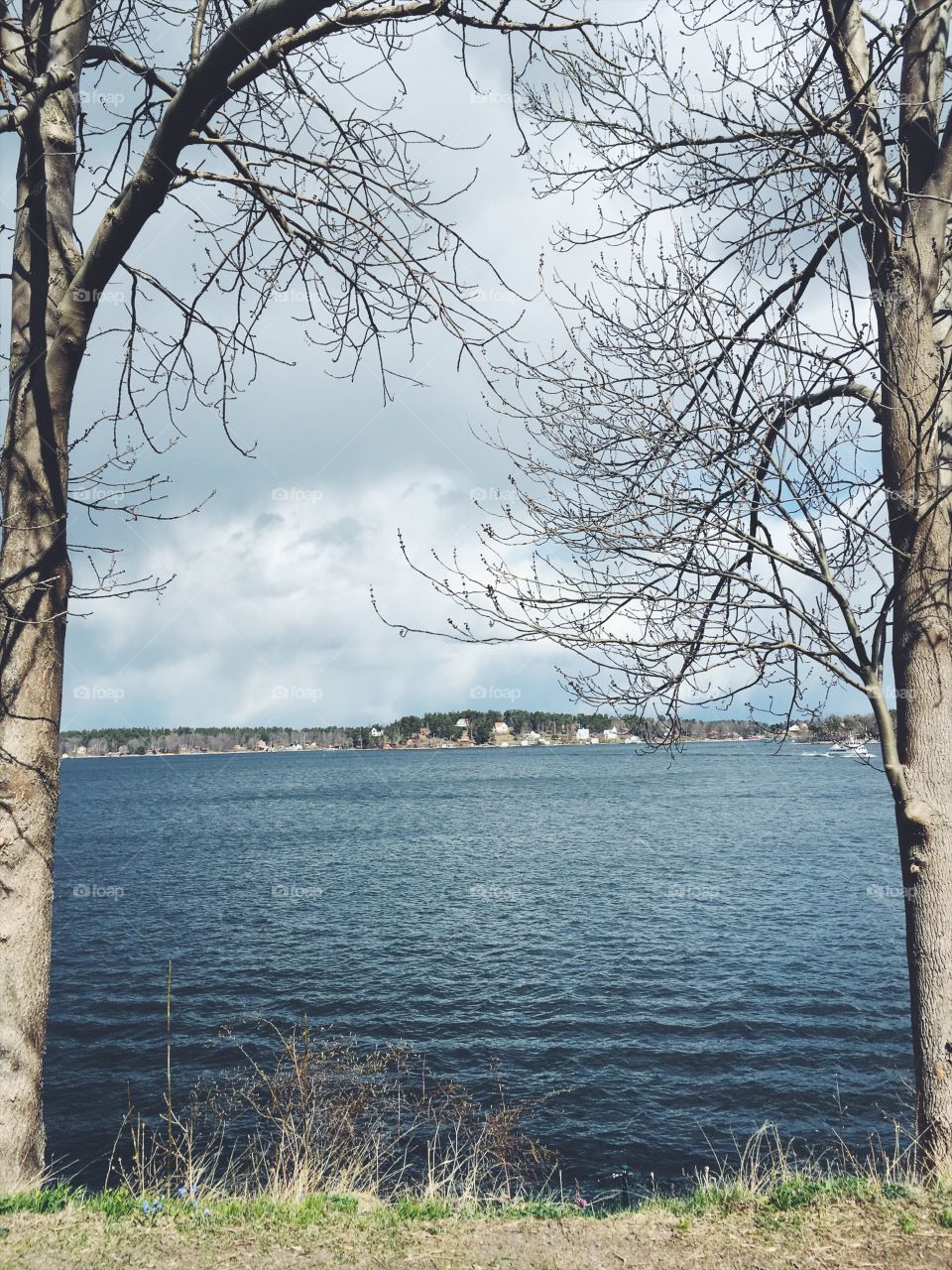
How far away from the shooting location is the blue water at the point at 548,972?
15273mm

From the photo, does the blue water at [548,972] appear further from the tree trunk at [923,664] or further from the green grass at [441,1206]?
the green grass at [441,1206]

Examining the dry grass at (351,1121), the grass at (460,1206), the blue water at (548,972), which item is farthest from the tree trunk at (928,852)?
the dry grass at (351,1121)

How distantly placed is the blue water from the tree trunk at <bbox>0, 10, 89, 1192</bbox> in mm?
4737

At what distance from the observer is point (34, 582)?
16.5 ft

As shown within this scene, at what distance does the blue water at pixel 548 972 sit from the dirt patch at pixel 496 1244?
3.28 meters

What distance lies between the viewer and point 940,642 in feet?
18.5

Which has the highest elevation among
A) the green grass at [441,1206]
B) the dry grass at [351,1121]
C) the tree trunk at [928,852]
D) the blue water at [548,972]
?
the tree trunk at [928,852]

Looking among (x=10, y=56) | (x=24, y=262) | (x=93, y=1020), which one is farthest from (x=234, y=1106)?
(x=10, y=56)

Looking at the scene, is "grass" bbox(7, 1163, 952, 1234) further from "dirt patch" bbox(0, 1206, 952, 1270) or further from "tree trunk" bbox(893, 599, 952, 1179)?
"tree trunk" bbox(893, 599, 952, 1179)

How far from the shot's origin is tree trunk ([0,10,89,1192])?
4.83m

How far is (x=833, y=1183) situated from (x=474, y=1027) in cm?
1400

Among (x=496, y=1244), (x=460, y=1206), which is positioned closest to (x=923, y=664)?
(x=496, y=1244)

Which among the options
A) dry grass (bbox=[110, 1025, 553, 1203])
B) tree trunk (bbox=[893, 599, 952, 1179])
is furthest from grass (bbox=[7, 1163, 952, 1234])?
dry grass (bbox=[110, 1025, 553, 1203])

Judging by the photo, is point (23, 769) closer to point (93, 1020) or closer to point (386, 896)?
point (93, 1020)
